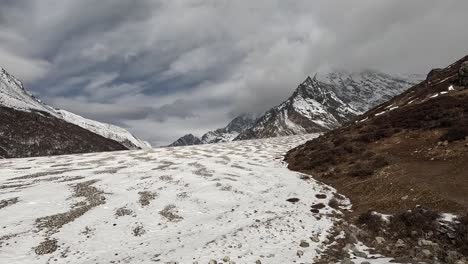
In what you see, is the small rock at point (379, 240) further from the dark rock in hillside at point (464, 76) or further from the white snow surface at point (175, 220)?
the dark rock in hillside at point (464, 76)

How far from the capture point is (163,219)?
25594 millimetres

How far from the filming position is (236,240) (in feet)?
69.6

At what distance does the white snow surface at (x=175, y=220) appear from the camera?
1972cm

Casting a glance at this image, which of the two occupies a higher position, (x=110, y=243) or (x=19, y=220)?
(x=19, y=220)

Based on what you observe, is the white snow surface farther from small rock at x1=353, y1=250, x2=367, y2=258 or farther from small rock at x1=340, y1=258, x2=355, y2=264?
small rock at x1=353, y1=250, x2=367, y2=258

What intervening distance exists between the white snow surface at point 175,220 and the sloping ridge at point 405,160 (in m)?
3.75

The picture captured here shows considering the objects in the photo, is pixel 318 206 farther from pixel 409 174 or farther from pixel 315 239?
pixel 409 174

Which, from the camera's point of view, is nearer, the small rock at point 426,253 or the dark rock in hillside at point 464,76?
the small rock at point 426,253

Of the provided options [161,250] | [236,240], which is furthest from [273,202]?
[161,250]

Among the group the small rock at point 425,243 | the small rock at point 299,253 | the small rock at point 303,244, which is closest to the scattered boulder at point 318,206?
the small rock at point 303,244

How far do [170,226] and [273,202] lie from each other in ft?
30.6

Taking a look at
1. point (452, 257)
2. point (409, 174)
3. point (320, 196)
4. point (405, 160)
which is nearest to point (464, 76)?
point (405, 160)

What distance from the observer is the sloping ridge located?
24.8 m

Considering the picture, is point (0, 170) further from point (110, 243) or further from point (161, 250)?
point (161, 250)
